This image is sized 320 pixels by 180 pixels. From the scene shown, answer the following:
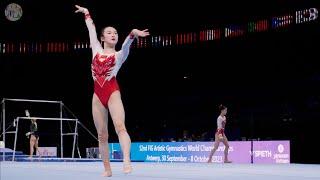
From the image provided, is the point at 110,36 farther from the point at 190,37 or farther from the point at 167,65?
the point at 190,37

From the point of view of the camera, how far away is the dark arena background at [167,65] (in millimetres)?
20828

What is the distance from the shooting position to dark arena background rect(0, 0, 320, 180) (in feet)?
68.3

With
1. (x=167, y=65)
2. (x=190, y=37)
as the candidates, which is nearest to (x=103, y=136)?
(x=167, y=65)

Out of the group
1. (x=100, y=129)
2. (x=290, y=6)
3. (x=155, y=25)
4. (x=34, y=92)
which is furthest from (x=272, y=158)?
(x=34, y=92)

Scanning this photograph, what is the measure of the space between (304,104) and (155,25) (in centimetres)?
951

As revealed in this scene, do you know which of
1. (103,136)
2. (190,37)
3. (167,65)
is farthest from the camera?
(190,37)

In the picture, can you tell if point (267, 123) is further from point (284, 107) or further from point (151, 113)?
point (151, 113)

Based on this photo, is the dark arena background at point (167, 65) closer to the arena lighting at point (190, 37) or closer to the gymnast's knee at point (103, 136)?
the arena lighting at point (190, 37)

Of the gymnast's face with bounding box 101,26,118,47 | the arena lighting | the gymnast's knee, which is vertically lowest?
the gymnast's knee

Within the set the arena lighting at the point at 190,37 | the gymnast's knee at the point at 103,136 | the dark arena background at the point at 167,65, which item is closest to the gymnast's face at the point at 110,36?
the gymnast's knee at the point at 103,136

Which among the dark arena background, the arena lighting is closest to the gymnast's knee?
the dark arena background

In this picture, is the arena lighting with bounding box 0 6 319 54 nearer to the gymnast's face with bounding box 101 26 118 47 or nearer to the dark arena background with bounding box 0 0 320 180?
the dark arena background with bounding box 0 0 320 180

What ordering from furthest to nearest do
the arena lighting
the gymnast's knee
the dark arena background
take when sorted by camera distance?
1. the arena lighting
2. the dark arena background
3. the gymnast's knee

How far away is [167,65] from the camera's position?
24438 mm
